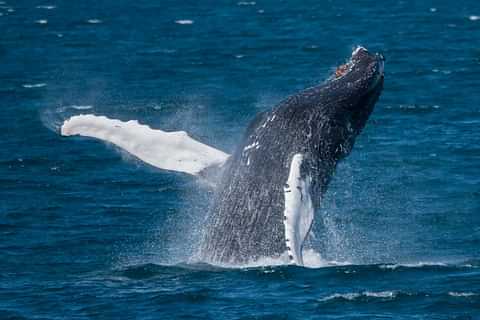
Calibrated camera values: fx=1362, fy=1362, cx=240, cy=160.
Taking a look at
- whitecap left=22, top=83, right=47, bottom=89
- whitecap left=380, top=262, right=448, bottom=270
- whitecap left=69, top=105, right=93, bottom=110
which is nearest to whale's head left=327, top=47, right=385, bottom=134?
whitecap left=380, top=262, right=448, bottom=270

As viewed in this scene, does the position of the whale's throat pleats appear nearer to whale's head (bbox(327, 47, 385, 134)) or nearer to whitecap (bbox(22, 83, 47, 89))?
whale's head (bbox(327, 47, 385, 134))

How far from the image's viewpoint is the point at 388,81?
131 ft

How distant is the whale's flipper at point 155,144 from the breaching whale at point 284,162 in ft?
3.75

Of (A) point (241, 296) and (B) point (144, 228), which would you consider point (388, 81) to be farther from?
(A) point (241, 296)

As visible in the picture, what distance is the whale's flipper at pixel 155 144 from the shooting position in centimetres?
2033

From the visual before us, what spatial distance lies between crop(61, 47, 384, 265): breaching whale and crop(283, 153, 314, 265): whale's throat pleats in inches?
0.5

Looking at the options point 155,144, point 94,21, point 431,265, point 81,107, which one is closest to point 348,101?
point 431,265

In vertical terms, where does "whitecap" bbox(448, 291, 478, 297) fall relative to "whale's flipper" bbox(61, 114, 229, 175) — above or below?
below

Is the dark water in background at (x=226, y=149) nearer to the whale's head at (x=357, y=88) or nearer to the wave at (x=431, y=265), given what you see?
the wave at (x=431, y=265)

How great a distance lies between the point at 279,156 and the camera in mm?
18562

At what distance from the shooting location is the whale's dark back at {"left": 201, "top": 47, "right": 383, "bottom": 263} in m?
18.4

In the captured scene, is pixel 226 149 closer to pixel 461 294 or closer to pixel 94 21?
pixel 461 294

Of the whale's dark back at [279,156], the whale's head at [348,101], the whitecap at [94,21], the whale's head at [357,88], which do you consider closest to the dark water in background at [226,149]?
the whitecap at [94,21]

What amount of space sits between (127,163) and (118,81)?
1229 centimetres
